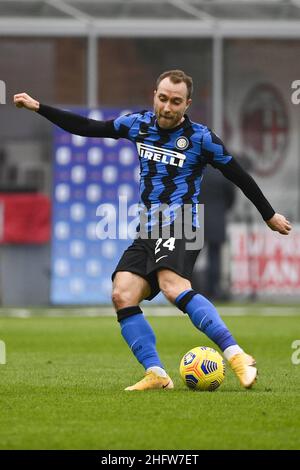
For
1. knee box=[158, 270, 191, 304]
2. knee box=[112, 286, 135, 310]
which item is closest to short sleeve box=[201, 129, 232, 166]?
knee box=[158, 270, 191, 304]

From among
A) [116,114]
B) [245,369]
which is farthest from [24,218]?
[245,369]

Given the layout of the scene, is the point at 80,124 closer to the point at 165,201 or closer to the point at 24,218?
the point at 165,201

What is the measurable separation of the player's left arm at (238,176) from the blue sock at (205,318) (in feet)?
2.25

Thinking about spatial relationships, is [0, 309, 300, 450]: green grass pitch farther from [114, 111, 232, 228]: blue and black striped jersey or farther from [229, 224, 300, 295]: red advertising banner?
[229, 224, 300, 295]: red advertising banner

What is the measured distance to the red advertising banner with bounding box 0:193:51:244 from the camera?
787 inches

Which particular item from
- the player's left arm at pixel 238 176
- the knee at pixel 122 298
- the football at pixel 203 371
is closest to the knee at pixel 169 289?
the knee at pixel 122 298

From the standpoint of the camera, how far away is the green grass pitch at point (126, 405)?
626cm

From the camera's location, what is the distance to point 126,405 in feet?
24.6

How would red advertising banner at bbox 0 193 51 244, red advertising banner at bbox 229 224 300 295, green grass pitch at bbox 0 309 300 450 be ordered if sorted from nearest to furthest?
green grass pitch at bbox 0 309 300 450
red advertising banner at bbox 0 193 51 244
red advertising banner at bbox 229 224 300 295

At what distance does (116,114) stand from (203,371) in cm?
1189

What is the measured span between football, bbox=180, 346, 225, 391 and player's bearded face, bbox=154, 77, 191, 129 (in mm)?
1511

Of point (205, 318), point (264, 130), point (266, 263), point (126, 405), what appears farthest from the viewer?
point (264, 130)

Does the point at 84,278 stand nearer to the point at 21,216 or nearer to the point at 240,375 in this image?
the point at 21,216
